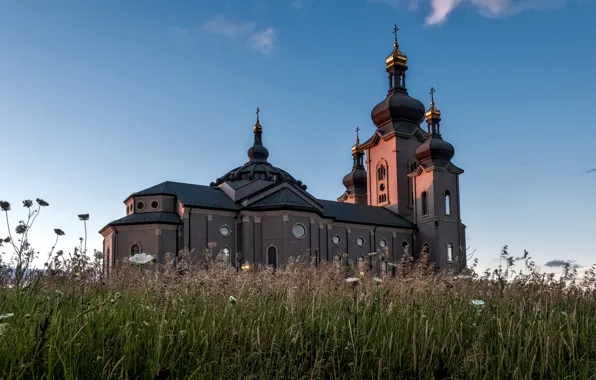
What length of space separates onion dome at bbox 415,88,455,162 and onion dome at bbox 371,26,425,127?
3676 millimetres

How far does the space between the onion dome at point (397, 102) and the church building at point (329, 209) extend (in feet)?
0.35

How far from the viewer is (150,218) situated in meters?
39.0

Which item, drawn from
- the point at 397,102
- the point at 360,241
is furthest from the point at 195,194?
the point at 397,102

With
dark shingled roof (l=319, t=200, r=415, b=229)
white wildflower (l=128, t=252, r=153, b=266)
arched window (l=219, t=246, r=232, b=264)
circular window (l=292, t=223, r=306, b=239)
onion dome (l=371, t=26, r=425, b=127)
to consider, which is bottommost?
white wildflower (l=128, t=252, r=153, b=266)

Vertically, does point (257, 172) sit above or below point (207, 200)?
above

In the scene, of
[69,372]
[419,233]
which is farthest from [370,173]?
[69,372]

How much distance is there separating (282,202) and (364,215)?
40.1ft

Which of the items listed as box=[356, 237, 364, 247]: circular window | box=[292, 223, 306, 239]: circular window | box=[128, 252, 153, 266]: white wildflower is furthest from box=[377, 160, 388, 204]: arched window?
box=[128, 252, 153, 266]: white wildflower

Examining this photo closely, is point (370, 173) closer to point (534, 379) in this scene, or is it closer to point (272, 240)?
point (272, 240)

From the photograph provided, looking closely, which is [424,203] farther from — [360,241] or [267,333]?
[267,333]

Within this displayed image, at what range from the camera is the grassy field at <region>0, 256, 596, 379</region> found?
3.82 meters

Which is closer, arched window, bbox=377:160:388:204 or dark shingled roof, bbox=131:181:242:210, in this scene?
dark shingled roof, bbox=131:181:242:210

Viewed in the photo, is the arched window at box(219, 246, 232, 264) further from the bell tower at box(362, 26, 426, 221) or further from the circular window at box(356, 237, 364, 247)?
the bell tower at box(362, 26, 426, 221)

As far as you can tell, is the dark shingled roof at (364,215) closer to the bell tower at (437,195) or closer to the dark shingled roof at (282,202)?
the bell tower at (437,195)
